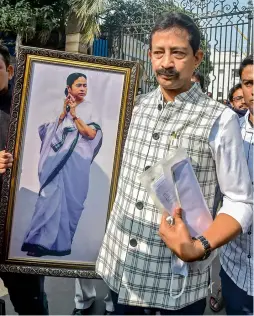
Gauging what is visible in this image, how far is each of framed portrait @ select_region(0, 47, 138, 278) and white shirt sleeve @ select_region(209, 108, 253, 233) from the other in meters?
0.51

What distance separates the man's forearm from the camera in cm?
127

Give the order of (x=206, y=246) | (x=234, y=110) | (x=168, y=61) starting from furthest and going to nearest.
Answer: (x=234, y=110) < (x=168, y=61) < (x=206, y=246)

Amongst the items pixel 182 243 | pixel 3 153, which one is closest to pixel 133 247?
pixel 182 243

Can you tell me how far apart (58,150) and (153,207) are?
0.56 m

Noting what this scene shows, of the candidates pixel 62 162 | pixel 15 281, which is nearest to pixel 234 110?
pixel 62 162

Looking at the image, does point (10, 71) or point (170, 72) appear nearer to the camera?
point (170, 72)

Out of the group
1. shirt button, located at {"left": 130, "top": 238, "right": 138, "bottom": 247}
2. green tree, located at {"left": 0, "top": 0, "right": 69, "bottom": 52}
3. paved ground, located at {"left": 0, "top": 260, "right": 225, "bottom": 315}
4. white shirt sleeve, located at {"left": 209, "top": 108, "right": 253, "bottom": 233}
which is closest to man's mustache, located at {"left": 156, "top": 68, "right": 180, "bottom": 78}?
white shirt sleeve, located at {"left": 209, "top": 108, "right": 253, "bottom": 233}

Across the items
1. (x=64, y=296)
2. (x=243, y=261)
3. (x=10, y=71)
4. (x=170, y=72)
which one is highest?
(x=10, y=71)

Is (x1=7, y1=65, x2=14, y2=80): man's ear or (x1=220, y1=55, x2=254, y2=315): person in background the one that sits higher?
(x1=7, y1=65, x2=14, y2=80): man's ear

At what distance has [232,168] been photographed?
1.31 metres

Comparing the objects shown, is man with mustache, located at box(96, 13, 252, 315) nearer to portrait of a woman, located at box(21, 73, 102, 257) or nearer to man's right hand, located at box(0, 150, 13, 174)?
portrait of a woman, located at box(21, 73, 102, 257)

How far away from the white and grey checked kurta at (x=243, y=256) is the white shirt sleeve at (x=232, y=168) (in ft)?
0.97

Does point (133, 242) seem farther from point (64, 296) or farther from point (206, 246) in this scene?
point (64, 296)

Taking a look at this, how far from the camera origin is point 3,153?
1.68m
